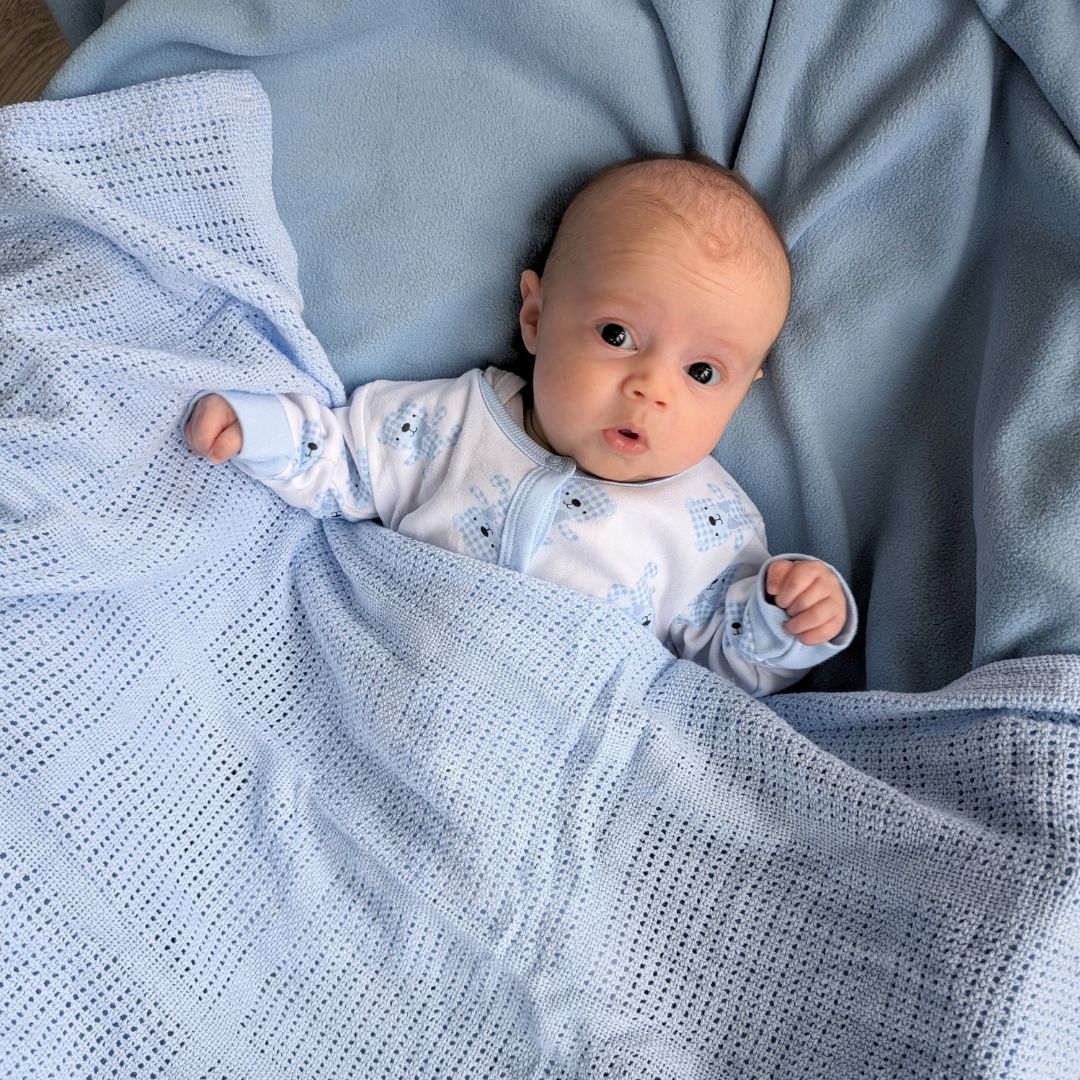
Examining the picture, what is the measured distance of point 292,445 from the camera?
1.12 metres

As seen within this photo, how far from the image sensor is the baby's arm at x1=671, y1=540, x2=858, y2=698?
1106mm

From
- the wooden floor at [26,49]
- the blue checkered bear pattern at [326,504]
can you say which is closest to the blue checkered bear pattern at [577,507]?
the blue checkered bear pattern at [326,504]

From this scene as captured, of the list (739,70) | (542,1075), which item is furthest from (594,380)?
(542,1075)

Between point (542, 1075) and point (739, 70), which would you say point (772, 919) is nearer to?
point (542, 1075)

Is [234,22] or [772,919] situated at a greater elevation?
[234,22]

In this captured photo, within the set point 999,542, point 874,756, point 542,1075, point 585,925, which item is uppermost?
point 999,542

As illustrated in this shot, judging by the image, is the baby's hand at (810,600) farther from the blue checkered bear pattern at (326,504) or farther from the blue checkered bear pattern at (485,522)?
the blue checkered bear pattern at (326,504)

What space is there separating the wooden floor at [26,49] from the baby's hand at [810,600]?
4.01 ft

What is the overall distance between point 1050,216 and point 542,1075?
0.99 meters

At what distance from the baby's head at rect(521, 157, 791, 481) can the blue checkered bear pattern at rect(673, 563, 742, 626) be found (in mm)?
141

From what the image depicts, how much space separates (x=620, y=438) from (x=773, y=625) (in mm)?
249

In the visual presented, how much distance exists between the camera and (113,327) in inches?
41.9

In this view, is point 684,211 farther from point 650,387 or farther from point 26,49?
point 26,49

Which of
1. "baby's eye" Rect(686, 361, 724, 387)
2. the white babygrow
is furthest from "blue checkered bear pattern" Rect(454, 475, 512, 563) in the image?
"baby's eye" Rect(686, 361, 724, 387)
